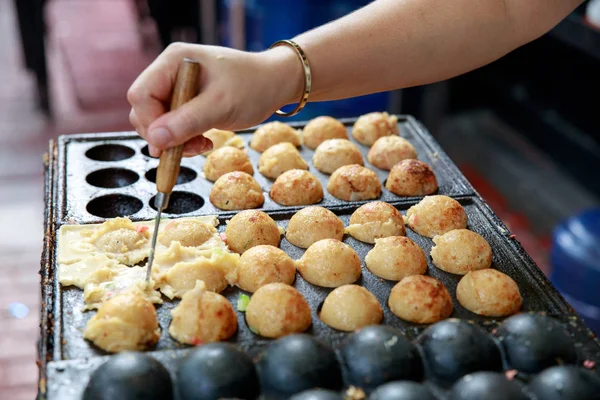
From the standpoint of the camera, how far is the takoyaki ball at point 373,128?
10.5ft

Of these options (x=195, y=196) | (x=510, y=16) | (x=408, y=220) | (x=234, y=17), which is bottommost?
(x=408, y=220)

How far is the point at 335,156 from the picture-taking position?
294cm

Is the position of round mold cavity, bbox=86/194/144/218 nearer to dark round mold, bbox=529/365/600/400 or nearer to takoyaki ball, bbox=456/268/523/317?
takoyaki ball, bbox=456/268/523/317

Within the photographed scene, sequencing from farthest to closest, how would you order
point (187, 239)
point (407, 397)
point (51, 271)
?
1. point (187, 239)
2. point (51, 271)
3. point (407, 397)

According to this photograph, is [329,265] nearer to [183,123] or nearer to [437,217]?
[437,217]

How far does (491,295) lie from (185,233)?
1026 millimetres

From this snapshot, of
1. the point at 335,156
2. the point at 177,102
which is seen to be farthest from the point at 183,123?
the point at 335,156

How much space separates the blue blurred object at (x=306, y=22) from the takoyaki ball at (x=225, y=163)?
92.5 inches

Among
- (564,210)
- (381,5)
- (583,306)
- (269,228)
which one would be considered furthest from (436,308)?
(564,210)

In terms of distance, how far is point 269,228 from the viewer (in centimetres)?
239

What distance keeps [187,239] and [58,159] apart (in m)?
0.90

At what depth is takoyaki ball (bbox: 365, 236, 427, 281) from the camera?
87.6 inches

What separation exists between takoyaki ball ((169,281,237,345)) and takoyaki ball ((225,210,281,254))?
15.7 inches

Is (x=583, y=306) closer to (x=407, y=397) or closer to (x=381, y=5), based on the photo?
(x=381, y=5)
